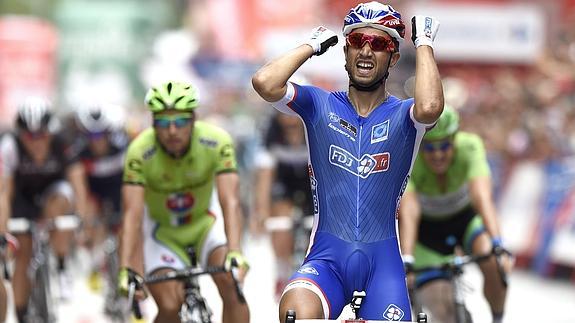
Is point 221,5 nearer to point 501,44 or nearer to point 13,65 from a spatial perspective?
point 13,65

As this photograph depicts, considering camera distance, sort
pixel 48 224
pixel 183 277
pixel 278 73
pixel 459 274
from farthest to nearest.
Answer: pixel 48 224, pixel 459 274, pixel 183 277, pixel 278 73

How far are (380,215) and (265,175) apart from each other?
23.0ft

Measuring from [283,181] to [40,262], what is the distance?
3.04 m

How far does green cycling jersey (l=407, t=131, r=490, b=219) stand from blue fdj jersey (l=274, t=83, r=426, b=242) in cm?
295

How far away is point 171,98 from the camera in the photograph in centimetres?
999

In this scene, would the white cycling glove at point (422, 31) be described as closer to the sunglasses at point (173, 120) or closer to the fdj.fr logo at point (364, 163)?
the fdj.fr logo at point (364, 163)

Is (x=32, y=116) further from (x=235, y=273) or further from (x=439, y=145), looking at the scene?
(x=235, y=273)

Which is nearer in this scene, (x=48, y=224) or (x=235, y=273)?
(x=235, y=273)

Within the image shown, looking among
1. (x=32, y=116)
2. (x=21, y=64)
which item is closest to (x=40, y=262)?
(x=32, y=116)

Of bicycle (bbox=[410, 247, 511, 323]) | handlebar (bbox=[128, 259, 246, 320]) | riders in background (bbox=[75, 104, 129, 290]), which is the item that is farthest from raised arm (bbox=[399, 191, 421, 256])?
riders in background (bbox=[75, 104, 129, 290])

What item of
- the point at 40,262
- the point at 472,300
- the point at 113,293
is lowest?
the point at 472,300

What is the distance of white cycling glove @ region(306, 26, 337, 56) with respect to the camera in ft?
26.4

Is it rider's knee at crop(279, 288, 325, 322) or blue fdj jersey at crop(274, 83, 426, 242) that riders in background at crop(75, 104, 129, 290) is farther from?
rider's knee at crop(279, 288, 325, 322)

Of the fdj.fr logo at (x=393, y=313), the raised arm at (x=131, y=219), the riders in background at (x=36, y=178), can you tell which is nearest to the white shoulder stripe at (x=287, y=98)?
the fdj.fr logo at (x=393, y=313)
